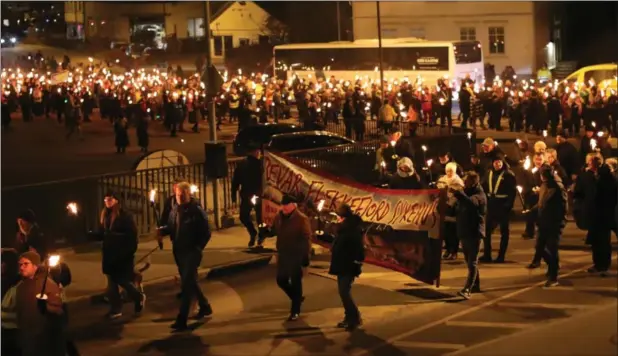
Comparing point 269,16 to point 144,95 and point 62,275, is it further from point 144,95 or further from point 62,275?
point 62,275

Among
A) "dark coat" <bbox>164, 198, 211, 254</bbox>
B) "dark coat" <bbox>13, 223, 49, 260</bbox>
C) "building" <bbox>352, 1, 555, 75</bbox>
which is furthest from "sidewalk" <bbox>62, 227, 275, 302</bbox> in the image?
"building" <bbox>352, 1, 555, 75</bbox>

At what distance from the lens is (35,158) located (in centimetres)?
2870

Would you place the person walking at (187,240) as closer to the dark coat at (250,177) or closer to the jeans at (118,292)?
the jeans at (118,292)

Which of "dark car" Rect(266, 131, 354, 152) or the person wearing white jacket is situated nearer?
the person wearing white jacket

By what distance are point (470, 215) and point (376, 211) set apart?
5.00 feet

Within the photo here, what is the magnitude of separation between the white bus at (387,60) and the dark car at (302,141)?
2382 cm

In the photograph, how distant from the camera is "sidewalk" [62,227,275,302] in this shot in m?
12.7

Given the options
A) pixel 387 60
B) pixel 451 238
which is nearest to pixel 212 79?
pixel 451 238

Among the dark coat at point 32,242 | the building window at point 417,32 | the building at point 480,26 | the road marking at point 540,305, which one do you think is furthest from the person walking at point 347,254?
the building window at point 417,32

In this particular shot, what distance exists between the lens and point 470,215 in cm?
1170

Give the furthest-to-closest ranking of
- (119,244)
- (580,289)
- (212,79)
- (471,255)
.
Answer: (212,79) → (580,289) → (471,255) → (119,244)

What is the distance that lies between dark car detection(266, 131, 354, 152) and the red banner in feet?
34.3

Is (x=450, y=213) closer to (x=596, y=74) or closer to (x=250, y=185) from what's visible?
(x=250, y=185)

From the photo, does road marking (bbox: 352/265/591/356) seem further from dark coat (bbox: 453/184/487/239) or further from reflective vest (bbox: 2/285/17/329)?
reflective vest (bbox: 2/285/17/329)
